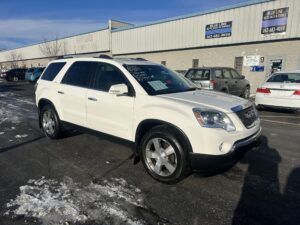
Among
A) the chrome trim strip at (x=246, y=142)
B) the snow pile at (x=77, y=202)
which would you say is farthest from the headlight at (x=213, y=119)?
the snow pile at (x=77, y=202)

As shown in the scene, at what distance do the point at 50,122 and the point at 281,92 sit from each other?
7363 mm

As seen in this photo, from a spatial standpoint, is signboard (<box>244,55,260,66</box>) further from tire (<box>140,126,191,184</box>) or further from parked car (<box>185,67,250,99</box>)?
tire (<box>140,126,191,184</box>)

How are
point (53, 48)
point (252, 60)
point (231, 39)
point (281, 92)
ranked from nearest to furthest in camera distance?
point (281, 92), point (252, 60), point (231, 39), point (53, 48)

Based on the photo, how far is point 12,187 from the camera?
3.54 metres

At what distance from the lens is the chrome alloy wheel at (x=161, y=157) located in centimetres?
357

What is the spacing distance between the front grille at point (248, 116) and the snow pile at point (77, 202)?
1.81 meters

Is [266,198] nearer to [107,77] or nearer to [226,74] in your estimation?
[107,77]

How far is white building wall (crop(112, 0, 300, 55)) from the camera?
1496 centimetres

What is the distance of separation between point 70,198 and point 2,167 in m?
1.81

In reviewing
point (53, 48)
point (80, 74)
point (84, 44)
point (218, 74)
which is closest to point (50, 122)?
point (80, 74)

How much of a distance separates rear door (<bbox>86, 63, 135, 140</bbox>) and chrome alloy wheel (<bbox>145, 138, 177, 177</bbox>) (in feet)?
1.63

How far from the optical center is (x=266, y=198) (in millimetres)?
3236

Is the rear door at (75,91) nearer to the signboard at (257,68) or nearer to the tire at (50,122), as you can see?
the tire at (50,122)

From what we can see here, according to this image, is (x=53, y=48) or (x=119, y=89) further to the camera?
(x=53, y=48)
